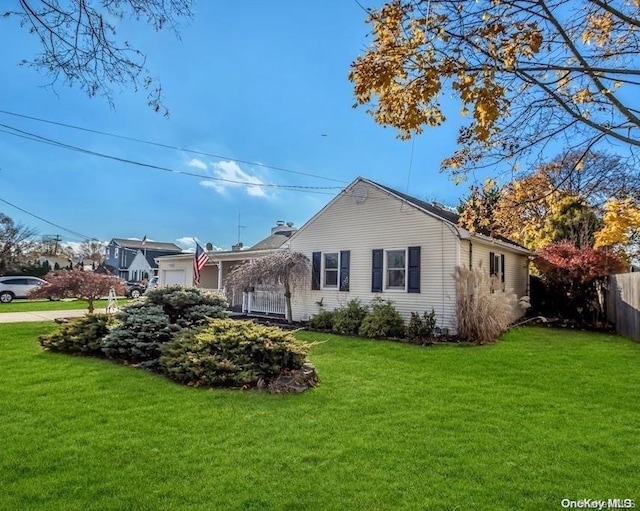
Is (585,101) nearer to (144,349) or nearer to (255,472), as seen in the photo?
(255,472)

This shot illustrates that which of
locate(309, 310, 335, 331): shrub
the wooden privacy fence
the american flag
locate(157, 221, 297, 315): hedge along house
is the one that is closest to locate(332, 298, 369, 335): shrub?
locate(309, 310, 335, 331): shrub

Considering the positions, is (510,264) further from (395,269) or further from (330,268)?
(330,268)

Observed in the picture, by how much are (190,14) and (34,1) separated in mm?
1043

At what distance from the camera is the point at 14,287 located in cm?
2581

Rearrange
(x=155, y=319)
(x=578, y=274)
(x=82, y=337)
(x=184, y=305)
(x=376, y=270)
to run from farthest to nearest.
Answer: (x=578, y=274) < (x=376, y=270) < (x=184, y=305) < (x=82, y=337) < (x=155, y=319)

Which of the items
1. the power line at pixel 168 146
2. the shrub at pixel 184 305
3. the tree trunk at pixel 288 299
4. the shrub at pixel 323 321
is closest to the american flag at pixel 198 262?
the tree trunk at pixel 288 299

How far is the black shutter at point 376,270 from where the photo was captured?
13.2 m

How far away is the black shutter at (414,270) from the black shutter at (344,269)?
2.27m

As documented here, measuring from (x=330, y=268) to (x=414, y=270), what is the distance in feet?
10.8

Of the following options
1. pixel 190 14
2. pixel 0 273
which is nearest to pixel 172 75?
pixel 190 14

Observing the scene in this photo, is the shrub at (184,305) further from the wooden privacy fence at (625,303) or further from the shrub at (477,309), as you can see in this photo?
the wooden privacy fence at (625,303)

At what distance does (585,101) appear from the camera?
15.0 ft

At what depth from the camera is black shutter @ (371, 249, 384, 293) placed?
1323 centimetres

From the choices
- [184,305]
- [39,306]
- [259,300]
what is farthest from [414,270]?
[39,306]
